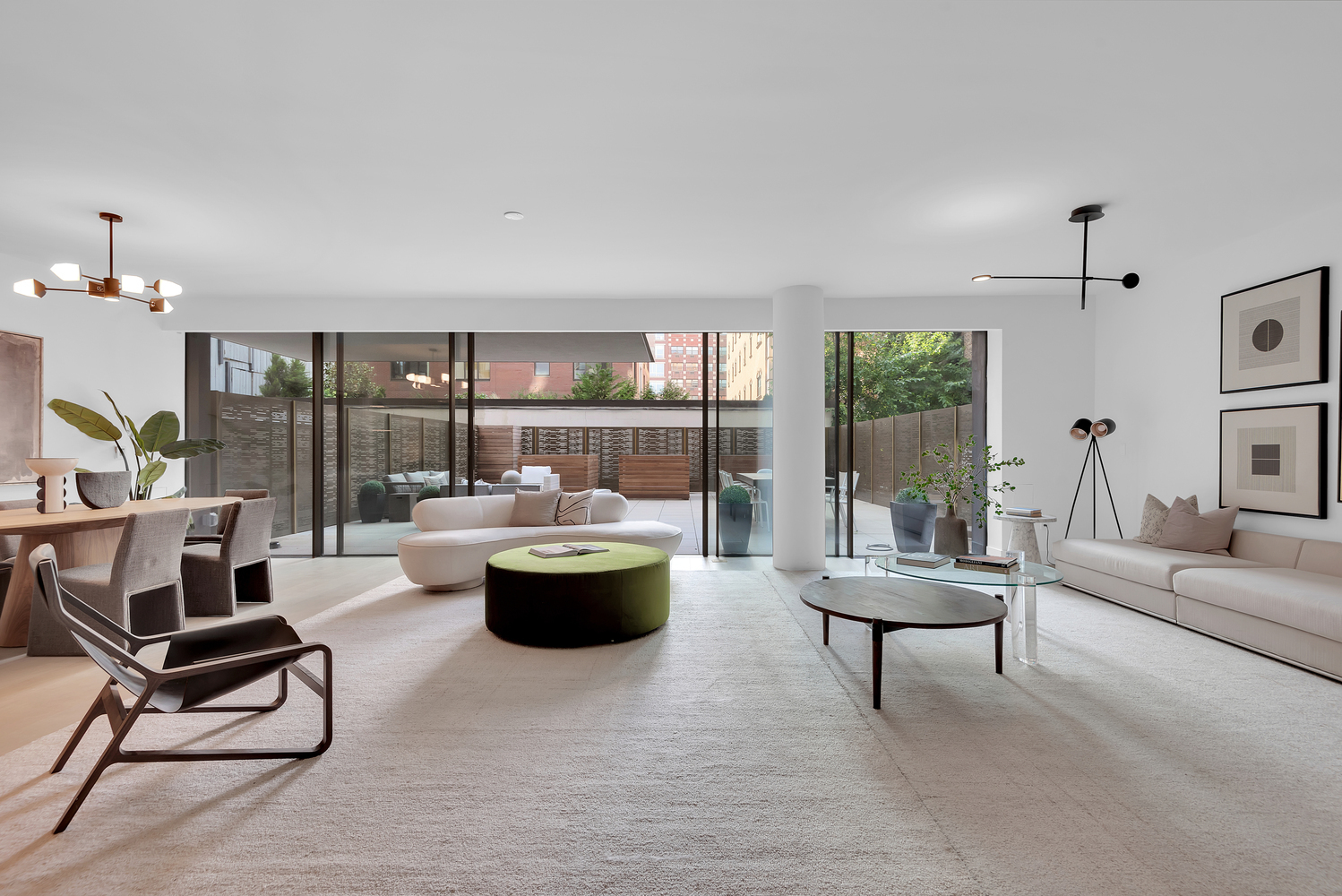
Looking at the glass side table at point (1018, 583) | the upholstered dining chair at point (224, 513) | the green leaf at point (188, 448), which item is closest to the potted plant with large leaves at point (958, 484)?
the glass side table at point (1018, 583)

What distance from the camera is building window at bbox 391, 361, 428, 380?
6.98 metres

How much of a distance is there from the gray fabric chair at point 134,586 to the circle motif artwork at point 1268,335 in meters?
7.32

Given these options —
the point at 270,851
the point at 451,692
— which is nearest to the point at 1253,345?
the point at 451,692

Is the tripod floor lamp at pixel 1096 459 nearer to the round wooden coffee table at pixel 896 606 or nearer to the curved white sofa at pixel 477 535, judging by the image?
the round wooden coffee table at pixel 896 606

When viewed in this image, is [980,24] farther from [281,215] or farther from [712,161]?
[281,215]

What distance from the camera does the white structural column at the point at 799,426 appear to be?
243 inches

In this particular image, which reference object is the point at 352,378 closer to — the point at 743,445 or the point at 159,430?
the point at 159,430

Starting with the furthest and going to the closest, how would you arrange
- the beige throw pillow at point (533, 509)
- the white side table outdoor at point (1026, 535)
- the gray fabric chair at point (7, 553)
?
1. the beige throw pillow at point (533, 509)
2. the white side table outdoor at point (1026, 535)
3. the gray fabric chair at point (7, 553)

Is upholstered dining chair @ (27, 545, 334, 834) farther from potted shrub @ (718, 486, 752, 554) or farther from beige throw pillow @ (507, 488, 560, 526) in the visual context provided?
potted shrub @ (718, 486, 752, 554)

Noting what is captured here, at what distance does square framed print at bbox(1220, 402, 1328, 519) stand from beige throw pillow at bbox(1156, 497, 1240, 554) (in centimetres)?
19

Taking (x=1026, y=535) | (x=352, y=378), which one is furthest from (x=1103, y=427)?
(x=352, y=378)

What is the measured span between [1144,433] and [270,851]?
687cm

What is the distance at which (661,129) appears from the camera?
3.17 m

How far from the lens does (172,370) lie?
6.76 metres
